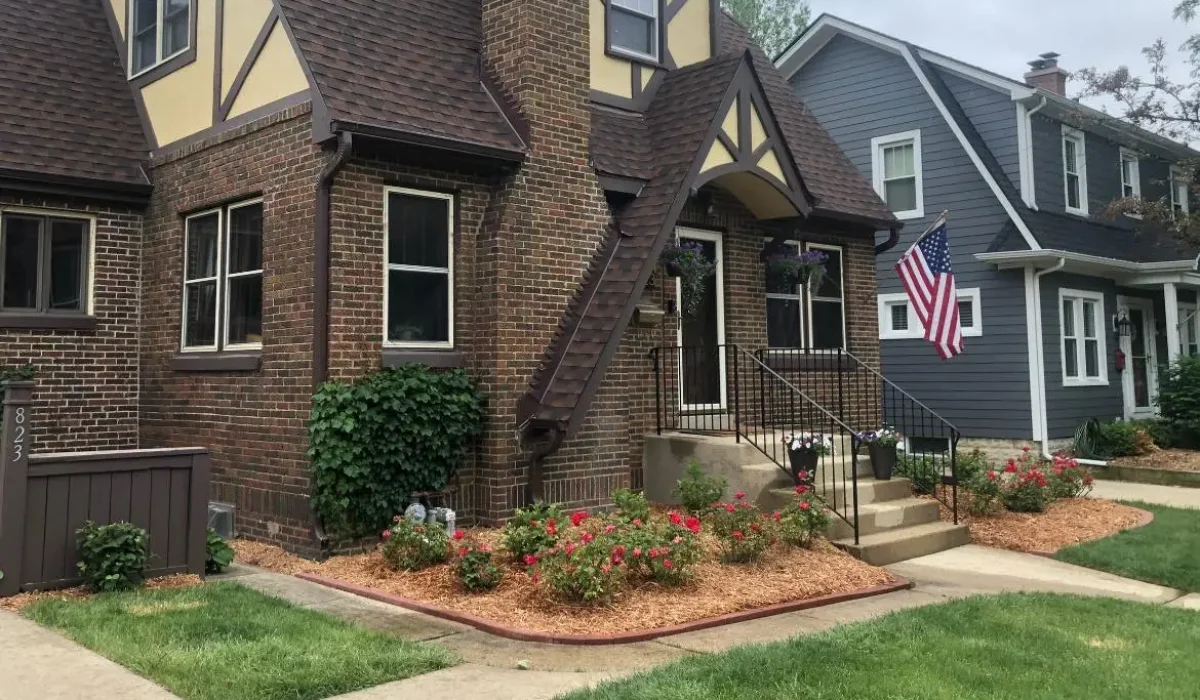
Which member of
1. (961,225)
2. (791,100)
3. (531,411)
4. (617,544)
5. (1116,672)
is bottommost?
(1116,672)

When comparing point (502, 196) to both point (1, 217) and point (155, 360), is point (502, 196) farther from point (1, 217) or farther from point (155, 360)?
point (1, 217)

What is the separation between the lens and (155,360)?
10.4 m

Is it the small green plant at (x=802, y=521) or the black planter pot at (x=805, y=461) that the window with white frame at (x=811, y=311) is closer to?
the black planter pot at (x=805, y=461)

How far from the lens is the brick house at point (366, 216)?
8594mm

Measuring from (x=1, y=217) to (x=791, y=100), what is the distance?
10.3 meters

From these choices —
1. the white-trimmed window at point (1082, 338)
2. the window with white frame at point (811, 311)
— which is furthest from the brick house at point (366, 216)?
the white-trimmed window at point (1082, 338)

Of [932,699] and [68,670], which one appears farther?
[68,670]

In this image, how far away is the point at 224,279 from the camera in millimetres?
9602

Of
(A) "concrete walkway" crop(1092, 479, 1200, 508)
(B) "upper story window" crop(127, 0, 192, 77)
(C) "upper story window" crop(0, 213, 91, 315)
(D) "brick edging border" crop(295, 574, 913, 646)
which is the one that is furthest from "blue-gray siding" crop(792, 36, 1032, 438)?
(C) "upper story window" crop(0, 213, 91, 315)

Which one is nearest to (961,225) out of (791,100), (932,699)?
(791,100)

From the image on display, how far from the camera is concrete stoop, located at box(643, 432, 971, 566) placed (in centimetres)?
881

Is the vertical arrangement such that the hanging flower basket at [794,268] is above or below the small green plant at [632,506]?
above

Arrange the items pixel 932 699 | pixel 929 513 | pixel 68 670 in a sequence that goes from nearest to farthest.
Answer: pixel 932 699 < pixel 68 670 < pixel 929 513

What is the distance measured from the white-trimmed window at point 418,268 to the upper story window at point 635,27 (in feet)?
10.7
